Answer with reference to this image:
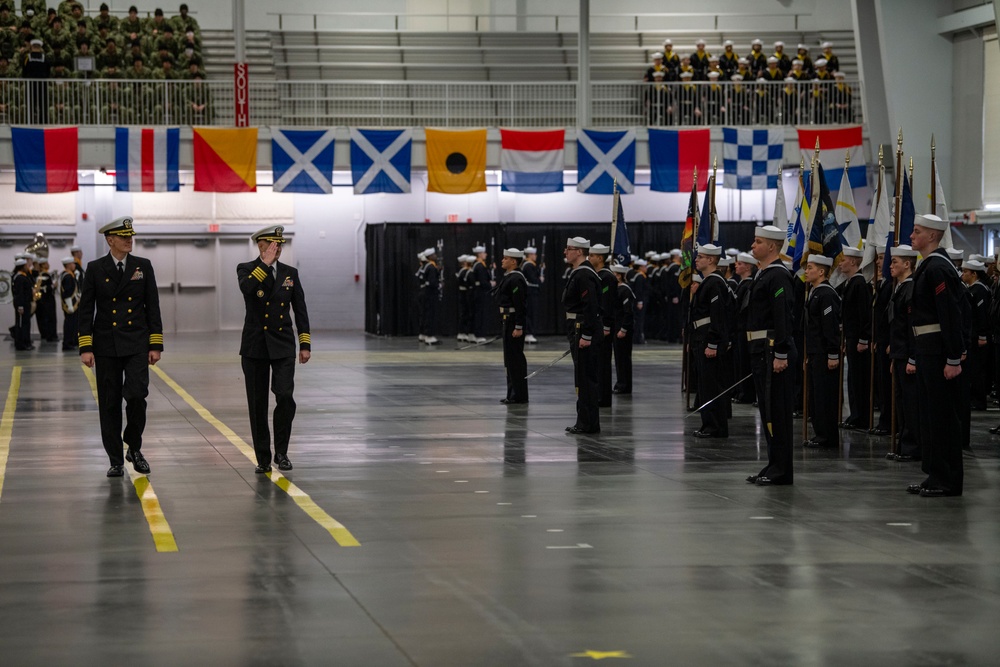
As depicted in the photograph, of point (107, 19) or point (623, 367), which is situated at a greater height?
point (107, 19)

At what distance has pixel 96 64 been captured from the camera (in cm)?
3234

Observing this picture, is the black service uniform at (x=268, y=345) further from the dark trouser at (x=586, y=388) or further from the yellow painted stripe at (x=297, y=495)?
the dark trouser at (x=586, y=388)

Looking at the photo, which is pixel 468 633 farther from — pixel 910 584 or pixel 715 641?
pixel 910 584

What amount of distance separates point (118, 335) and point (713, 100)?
2447 centimetres

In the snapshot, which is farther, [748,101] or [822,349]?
[748,101]

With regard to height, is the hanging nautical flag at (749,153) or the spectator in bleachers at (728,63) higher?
the spectator in bleachers at (728,63)

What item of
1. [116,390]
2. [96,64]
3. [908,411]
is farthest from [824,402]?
[96,64]

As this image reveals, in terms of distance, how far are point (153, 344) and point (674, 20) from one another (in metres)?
30.7

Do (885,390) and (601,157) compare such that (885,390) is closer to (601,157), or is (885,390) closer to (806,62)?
(601,157)

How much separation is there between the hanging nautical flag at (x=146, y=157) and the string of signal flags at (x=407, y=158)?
0.9 inches

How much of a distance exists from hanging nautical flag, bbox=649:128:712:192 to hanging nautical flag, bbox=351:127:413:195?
5.47 metres

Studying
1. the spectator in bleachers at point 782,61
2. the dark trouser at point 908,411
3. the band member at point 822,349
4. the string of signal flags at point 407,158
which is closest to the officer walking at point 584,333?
the band member at point 822,349

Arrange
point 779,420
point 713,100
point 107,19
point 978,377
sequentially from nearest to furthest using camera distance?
point 779,420 → point 978,377 → point 713,100 → point 107,19

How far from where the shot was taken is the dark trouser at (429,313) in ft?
98.9
